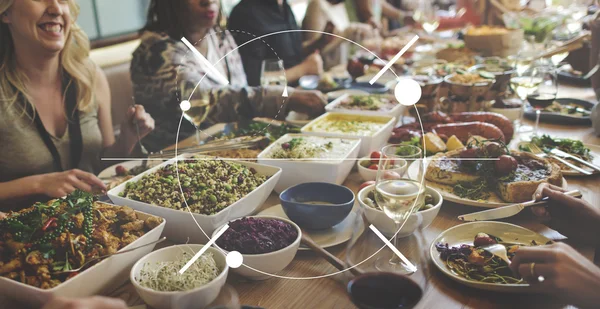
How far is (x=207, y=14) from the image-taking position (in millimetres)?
2213

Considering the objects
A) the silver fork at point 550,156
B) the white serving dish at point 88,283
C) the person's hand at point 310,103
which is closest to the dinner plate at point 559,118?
the silver fork at point 550,156

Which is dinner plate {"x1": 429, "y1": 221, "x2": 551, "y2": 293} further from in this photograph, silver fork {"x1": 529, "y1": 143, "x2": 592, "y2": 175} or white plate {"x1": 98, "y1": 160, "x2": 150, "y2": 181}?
white plate {"x1": 98, "y1": 160, "x2": 150, "y2": 181}

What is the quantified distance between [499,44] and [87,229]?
3.39 metres

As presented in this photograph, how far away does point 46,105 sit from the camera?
218cm

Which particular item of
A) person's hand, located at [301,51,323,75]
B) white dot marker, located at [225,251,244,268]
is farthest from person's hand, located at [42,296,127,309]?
person's hand, located at [301,51,323,75]

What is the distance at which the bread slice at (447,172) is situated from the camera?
1.63 meters

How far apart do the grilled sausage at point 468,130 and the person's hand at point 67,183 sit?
138 centimetres

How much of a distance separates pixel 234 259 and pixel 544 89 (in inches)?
70.7

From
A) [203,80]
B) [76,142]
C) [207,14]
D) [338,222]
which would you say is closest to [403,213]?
[338,222]

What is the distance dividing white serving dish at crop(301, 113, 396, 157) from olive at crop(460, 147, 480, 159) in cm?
33

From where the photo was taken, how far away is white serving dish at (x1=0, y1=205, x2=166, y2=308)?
1007 mm

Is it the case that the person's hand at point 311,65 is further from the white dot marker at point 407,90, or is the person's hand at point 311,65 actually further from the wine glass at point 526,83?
the white dot marker at point 407,90

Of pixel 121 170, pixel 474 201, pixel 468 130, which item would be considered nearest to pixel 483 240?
pixel 474 201

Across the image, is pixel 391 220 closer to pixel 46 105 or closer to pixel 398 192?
pixel 398 192
